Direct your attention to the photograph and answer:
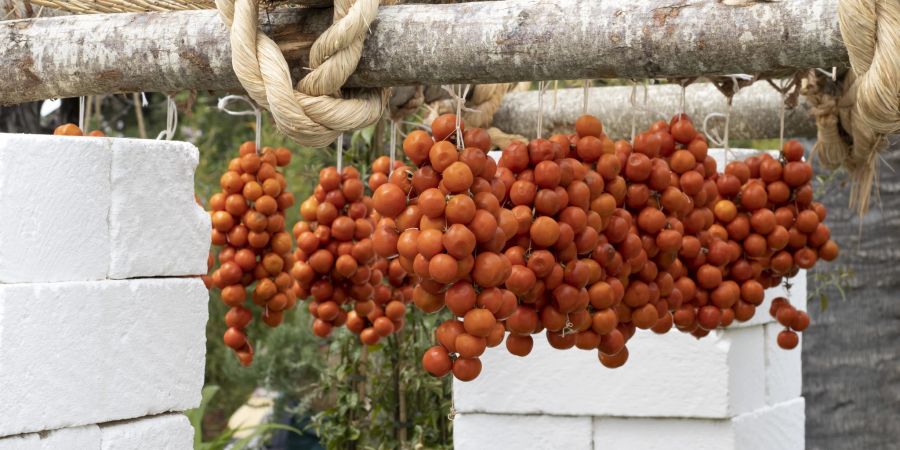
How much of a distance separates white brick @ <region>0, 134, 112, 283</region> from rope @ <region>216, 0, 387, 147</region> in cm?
41

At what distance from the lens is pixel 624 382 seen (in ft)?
8.55

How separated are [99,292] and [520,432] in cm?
130

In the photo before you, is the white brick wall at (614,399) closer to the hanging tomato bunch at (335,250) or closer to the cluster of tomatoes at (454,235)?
the hanging tomato bunch at (335,250)

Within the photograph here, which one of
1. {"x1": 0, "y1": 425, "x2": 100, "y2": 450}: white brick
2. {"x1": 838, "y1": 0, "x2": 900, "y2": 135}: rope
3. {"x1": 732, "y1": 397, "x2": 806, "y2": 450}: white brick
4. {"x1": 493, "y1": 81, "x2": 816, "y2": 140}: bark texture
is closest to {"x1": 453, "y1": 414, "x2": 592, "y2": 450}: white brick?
{"x1": 732, "y1": 397, "x2": 806, "y2": 450}: white brick

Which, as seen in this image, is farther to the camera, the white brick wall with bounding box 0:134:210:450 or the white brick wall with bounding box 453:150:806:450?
the white brick wall with bounding box 453:150:806:450

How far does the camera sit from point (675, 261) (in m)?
1.83

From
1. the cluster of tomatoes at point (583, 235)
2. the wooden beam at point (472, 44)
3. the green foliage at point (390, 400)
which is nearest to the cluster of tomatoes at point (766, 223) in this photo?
the cluster of tomatoes at point (583, 235)

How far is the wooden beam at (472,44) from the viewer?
130 centimetres

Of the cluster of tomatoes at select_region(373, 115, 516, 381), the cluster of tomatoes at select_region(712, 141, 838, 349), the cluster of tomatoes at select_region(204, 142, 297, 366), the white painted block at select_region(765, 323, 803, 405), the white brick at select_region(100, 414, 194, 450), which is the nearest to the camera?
the cluster of tomatoes at select_region(373, 115, 516, 381)

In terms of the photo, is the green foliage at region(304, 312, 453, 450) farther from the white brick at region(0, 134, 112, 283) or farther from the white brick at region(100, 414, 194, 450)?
the white brick at region(0, 134, 112, 283)

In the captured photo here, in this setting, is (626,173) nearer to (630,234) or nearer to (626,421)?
(630,234)

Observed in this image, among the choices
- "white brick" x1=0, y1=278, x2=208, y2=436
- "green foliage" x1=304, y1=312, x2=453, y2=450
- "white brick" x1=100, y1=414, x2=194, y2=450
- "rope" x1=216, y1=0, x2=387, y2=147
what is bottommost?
A: "green foliage" x1=304, y1=312, x2=453, y2=450

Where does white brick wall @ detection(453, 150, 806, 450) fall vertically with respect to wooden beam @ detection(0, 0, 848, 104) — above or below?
below

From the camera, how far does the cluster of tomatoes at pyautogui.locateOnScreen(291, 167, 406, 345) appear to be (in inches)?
86.2
